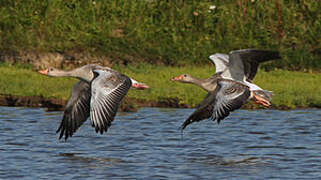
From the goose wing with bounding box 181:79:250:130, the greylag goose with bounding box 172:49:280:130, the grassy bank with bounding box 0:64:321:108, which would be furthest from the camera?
the grassy bank with bounding box 0:64:321:108

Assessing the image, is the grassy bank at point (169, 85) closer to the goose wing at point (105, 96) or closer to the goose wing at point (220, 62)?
the goose wing at point (220, 62)

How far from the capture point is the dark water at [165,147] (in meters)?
12.3

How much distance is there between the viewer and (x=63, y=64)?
23.7 m

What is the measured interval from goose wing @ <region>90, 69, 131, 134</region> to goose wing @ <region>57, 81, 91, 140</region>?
919 millimetres

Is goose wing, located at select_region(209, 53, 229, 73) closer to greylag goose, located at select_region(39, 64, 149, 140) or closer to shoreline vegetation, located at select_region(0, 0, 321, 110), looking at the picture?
greylag goose, located at select_region(39, 64, 149, 140)

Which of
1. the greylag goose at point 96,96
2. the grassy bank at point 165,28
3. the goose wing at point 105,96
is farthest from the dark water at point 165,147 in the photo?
the grassy bank at point 165,28

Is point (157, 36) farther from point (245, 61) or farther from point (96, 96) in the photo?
point (96, 96)

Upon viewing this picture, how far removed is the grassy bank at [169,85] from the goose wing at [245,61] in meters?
4.11

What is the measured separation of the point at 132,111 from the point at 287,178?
7663mm

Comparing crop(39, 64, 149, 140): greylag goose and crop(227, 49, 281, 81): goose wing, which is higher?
crop(227, 49, 281, 81): goose wing

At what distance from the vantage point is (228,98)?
13086mm

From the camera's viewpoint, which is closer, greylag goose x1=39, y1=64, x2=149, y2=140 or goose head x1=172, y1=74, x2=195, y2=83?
greylag goose x1=39, y1=64, x2=149, y2=140

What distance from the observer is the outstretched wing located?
12.8 metres

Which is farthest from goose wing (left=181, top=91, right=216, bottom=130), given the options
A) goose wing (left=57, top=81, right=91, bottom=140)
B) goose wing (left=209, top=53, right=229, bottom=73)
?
goose wing (left=57, top=81, right=91, bottom=140)
